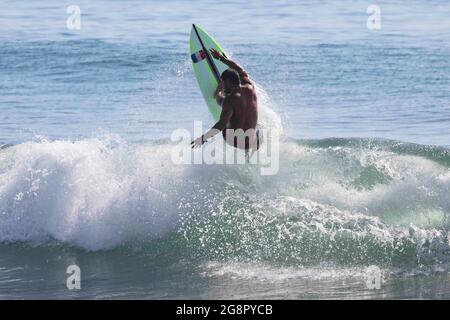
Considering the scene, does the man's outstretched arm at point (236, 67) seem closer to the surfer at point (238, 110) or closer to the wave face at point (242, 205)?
the surfer at point (238, 110)

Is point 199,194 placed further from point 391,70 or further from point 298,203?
point 391,70

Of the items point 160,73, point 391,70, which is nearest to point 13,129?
point 160,73

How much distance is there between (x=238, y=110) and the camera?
1055 cm

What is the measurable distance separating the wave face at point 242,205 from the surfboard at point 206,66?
0.91m

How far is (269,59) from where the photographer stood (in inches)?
898

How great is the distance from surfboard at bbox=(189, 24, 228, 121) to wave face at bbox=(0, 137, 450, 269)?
913 mm

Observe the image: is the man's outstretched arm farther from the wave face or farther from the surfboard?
→ the wave face

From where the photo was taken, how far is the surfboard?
11961 mm

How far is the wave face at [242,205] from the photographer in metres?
10.2

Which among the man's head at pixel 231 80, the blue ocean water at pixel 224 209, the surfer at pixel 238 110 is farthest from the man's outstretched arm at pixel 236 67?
the blue ocean water at pixel 224 209

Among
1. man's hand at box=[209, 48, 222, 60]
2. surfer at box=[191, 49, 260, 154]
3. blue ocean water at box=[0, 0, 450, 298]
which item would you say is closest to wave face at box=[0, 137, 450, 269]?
blue ocean water at box=[0, 0, 450, 298]

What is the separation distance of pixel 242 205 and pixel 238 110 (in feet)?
3.66

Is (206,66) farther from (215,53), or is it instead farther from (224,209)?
(224,209)

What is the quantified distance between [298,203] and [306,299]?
6.65 ft
